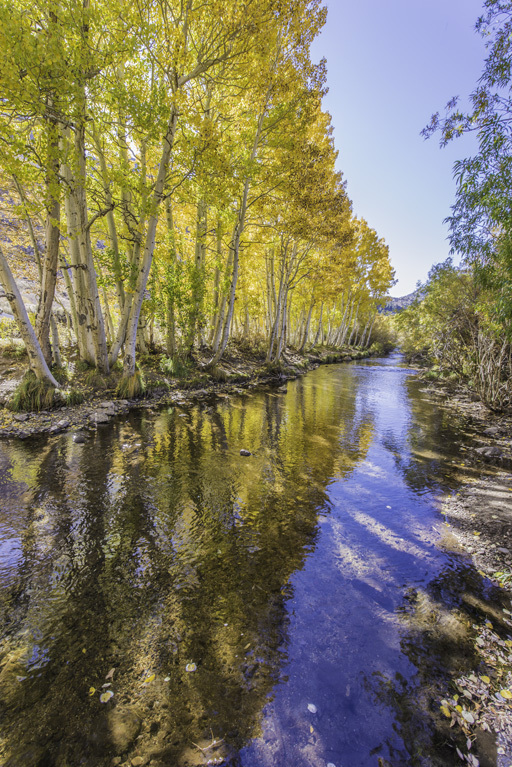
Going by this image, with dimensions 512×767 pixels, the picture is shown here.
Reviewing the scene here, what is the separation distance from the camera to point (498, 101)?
6.50 metres

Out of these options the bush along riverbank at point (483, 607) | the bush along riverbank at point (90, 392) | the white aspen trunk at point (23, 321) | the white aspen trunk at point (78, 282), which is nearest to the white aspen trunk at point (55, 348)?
the bush along riverbank at point (90, 392)

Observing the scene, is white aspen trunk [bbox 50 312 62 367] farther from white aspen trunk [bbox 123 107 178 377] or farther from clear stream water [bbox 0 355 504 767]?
clear stream water [bbox 0 355 504 767]

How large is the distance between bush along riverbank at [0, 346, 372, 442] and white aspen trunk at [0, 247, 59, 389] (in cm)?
38

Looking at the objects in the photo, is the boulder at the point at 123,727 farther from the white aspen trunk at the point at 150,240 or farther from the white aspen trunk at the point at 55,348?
the white aspen trunk at the point at 55,348

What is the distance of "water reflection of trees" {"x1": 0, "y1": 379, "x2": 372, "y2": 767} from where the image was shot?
2500mm

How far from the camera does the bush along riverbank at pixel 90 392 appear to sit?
8703 millimetres

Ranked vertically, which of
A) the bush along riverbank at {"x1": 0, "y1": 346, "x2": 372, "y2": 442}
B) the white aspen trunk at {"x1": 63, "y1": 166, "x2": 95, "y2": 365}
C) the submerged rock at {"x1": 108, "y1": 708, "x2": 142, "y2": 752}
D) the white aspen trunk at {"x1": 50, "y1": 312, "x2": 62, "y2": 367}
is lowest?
the submerged rock at {"x1": 108, "y1": 708, "x2": 142, "y2": 752}

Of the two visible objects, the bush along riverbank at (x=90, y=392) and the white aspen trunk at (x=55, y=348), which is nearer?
the bush along riverbank at (x=90, y=392)

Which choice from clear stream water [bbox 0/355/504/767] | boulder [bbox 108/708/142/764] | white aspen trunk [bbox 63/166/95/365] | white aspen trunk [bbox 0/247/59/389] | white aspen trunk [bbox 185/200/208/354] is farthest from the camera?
white aspen trunk [bbox 185/200/208/354]

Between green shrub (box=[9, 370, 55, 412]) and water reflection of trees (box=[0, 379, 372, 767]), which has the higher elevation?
green shrub (box=[9, 370, 55, 412])

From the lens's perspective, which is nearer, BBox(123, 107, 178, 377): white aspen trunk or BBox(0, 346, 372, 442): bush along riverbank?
BBox(0, 346, 372, 442): bush along riverbank

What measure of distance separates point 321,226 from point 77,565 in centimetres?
1786

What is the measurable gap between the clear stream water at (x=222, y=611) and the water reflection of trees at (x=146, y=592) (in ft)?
0.05

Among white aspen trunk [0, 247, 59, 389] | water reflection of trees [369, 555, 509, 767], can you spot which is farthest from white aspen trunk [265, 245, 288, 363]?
water reflection of trees [369, 555, 509, 767]
